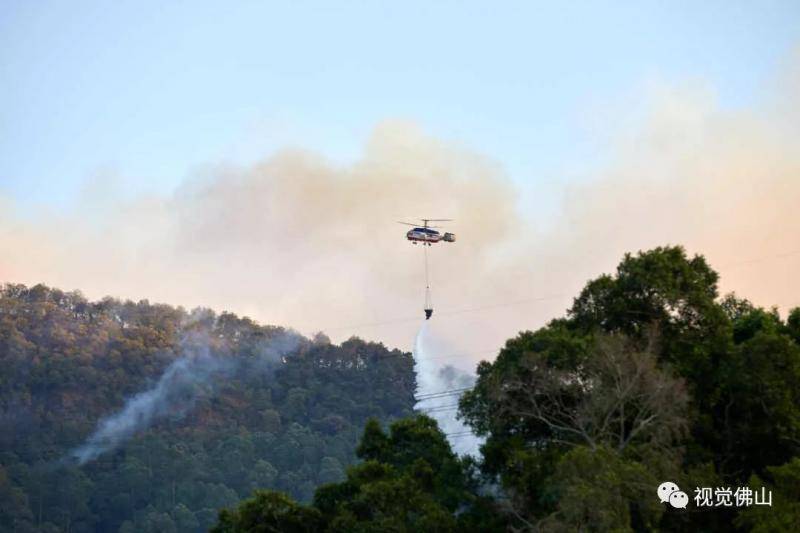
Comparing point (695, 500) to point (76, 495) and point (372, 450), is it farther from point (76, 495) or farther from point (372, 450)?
point (76, 495)

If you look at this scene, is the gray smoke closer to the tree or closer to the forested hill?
the forested hill

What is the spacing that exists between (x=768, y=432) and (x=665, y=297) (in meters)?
6.60

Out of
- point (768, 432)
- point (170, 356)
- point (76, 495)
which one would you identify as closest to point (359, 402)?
point (170, 356)

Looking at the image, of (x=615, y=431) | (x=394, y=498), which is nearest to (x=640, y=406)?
(x=615, y=431)

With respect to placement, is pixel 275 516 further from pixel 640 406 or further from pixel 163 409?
pixel 163 409

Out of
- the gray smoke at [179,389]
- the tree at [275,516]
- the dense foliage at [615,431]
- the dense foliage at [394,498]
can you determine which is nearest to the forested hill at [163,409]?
the gray smoke at [179,389]

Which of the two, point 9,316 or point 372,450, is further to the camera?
point 9,316

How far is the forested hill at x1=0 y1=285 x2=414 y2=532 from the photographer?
135m

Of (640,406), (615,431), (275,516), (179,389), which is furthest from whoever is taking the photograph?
(179,389)

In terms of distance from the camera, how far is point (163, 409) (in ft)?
518

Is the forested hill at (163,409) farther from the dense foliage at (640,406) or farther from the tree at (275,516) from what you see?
the dense foliage at (640,406)

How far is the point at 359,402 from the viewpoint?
160 meters

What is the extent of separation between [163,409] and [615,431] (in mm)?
115455

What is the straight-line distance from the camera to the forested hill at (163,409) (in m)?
135
